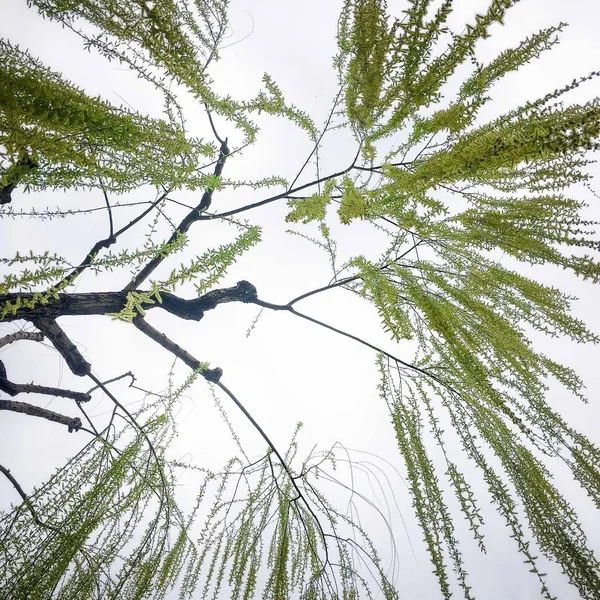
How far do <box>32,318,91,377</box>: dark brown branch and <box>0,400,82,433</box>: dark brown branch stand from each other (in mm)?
479

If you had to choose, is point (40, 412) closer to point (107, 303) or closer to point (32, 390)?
point (32, 390)

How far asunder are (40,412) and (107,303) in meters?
1.22

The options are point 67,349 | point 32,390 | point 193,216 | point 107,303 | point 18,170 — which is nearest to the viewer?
point 18,170

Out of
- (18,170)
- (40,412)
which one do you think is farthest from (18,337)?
(18,170)

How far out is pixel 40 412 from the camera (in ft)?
8.04

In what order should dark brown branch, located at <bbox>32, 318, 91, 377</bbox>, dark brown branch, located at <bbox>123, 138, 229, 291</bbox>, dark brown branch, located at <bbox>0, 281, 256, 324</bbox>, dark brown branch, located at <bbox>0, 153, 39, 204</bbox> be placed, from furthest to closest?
dark brown branch, located at <bbox>123, 138, 229, 291</bbox> < dark brown branch, located at <bbox>32, 318, 91, 377</bbox> < dark brown branch, located at <bbox>0, 281, 256, 324</bbox> < dark brown branch, located at <bbox>0, 153, 39, 204</bbox>

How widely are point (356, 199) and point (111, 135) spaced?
0.70 metres

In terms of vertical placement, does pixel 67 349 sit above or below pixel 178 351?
below

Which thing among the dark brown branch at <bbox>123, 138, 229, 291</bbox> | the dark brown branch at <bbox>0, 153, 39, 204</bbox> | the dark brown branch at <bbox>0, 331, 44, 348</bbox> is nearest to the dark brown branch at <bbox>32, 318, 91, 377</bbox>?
the dark brown branch at <bbox>0, 331, 44, 348</bbox>

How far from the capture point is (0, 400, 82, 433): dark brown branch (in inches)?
89.6

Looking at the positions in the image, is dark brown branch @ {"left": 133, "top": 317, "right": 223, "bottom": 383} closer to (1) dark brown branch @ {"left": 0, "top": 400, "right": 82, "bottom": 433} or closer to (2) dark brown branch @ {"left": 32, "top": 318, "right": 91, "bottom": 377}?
(2) dark brown branch @ {"left": 32, "top": 318, "right": 91, "bottom": 377}

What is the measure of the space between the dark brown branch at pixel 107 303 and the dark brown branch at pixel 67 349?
0.09ft

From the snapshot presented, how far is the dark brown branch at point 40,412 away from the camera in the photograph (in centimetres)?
227

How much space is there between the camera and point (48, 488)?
150 cm
